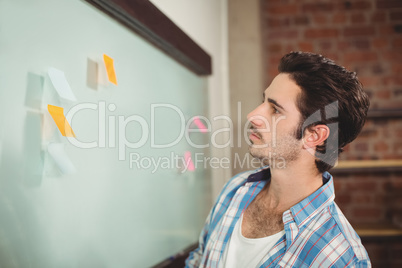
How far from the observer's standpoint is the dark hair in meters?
1.16

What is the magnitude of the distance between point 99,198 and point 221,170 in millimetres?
1339

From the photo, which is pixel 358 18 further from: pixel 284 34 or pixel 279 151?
pixel 279 151

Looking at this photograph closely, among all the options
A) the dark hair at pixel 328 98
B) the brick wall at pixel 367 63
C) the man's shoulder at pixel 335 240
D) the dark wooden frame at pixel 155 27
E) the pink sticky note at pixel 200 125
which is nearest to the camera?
the man's shoulder at pixel 335 240

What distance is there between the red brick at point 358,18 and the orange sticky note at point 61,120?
2339 millimetres

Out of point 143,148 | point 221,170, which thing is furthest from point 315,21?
point 143,148

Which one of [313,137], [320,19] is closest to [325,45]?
[320,19]

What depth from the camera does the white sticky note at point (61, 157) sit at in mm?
816

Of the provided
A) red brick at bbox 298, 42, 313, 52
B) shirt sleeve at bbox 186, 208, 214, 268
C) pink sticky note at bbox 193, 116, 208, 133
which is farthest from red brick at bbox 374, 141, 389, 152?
shirt sleeve at bbox 186, 208, 214, 268

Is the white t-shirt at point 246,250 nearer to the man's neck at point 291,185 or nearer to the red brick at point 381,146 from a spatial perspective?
the man's neck at point 291,185

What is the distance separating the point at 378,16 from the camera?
2.48 metres

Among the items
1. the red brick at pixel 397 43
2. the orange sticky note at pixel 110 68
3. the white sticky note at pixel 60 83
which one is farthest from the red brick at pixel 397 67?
the white sticky note at pixel 60 83

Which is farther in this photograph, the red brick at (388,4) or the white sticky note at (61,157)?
the red brick at (388,4)

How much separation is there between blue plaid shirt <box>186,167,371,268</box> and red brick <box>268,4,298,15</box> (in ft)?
5.61

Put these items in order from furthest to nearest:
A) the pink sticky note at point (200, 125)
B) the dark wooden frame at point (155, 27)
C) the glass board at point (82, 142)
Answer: the pink sticky note at point (200, 125) < the dark wooden frame at point (155, 27) < the glass board at point (82, 142)
